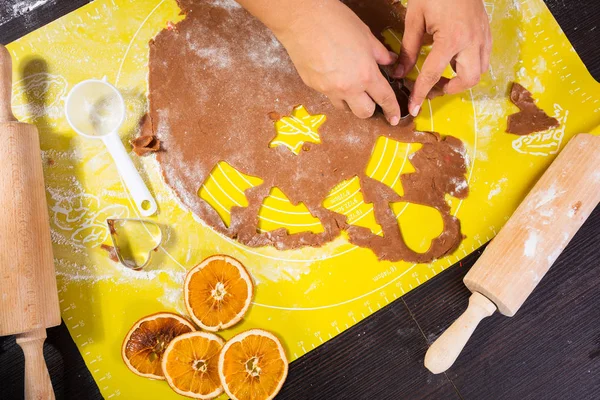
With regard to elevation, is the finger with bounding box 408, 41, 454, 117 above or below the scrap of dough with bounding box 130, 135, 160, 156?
above

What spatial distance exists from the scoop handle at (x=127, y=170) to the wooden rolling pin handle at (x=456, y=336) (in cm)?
92

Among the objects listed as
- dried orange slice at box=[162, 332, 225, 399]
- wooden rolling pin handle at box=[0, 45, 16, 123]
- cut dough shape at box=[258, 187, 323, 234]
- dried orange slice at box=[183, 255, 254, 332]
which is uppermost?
wooden rolling pin handle at box=[0, 45, 16, 123]

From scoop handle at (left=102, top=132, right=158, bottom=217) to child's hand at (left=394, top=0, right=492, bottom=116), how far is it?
2.74 ft

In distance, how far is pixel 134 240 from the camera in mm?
1498

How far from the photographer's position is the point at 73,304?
148cm

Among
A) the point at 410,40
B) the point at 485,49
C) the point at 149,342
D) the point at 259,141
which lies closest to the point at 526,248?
the point at 485,49

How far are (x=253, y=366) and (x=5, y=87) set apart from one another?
1040mm

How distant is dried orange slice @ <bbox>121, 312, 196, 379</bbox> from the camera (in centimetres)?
143

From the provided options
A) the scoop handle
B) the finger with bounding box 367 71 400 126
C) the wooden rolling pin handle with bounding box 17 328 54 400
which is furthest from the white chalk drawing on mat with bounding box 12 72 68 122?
the finger with bounding box 367 71 400 126

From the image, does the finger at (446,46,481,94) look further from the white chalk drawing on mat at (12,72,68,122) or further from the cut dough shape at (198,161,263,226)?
the white chalk drawing on mat at (12,72,68,122)

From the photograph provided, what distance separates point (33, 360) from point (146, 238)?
433 millimetres

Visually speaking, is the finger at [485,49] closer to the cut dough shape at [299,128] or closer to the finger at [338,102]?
the finger at [338,102]

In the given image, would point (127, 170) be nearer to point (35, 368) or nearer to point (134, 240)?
point (134, 240)

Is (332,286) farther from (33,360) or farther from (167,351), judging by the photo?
(33,360)
